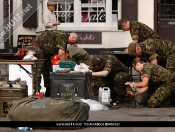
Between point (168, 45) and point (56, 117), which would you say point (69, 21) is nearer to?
point (168, 45)

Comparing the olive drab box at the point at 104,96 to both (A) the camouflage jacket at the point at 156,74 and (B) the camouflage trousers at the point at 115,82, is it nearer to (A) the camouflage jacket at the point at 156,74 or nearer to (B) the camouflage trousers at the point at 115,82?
(B) the camouflage trousers at the point at 115,82

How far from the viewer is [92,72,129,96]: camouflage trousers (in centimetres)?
1095

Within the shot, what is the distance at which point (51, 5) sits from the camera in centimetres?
1516

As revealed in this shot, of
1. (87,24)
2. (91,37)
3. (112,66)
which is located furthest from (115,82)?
(87,24)

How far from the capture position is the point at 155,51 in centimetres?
1083

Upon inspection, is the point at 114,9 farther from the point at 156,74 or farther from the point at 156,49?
the point at 156,74

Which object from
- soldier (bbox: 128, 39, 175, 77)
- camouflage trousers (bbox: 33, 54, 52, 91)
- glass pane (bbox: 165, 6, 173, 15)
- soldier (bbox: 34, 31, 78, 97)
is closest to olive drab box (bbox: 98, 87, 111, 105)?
soldier (bbox: 128, 39, 175, 77)

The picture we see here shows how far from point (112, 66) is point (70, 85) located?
3.14ft

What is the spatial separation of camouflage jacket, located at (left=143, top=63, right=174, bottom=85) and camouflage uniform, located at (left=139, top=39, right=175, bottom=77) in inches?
12.3

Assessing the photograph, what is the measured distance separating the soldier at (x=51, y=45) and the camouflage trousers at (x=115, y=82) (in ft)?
2.54

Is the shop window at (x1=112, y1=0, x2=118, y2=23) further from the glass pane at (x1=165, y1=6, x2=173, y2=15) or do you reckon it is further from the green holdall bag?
the green holdall bag

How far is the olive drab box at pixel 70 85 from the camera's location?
33.9ft

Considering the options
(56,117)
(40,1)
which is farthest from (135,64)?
(40,1)

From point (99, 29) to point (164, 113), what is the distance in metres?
10.2
